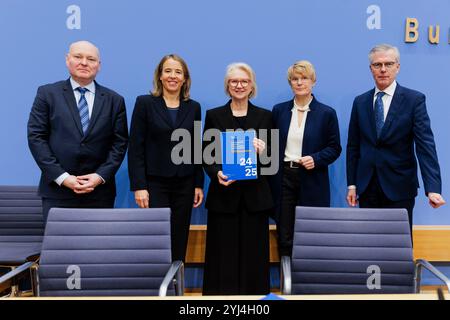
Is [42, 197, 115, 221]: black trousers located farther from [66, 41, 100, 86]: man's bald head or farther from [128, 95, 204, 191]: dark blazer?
[66, 41, 100, 86]: man's bald head

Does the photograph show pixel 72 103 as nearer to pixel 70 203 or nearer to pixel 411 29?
pixel 70 203

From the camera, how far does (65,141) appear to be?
2.45 m

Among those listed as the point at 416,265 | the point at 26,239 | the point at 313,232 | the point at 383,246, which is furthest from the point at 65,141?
the point at 416,265

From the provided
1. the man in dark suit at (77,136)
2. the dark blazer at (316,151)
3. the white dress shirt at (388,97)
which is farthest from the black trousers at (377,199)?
the man in dark suit at (77,136)

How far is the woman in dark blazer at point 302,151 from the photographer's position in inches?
107

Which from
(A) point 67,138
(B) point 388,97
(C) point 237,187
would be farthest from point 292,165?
(A) point 67,138

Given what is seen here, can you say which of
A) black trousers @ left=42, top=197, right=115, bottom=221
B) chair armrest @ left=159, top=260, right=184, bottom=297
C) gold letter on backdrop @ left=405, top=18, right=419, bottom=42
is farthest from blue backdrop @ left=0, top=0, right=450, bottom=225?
chair armrest @ left=159, top=260, right=184, bottom=297

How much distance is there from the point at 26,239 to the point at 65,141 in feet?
3.06

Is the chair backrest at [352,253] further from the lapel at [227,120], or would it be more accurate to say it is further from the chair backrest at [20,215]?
the chair backrest at [20,215]

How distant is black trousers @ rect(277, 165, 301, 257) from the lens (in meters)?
2.75

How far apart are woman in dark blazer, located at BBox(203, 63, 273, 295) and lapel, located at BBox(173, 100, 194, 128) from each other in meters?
0.13

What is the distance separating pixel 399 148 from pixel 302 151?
24.0 inches

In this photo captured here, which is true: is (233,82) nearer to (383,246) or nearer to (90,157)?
(90,157)

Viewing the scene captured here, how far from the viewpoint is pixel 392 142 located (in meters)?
2.58
